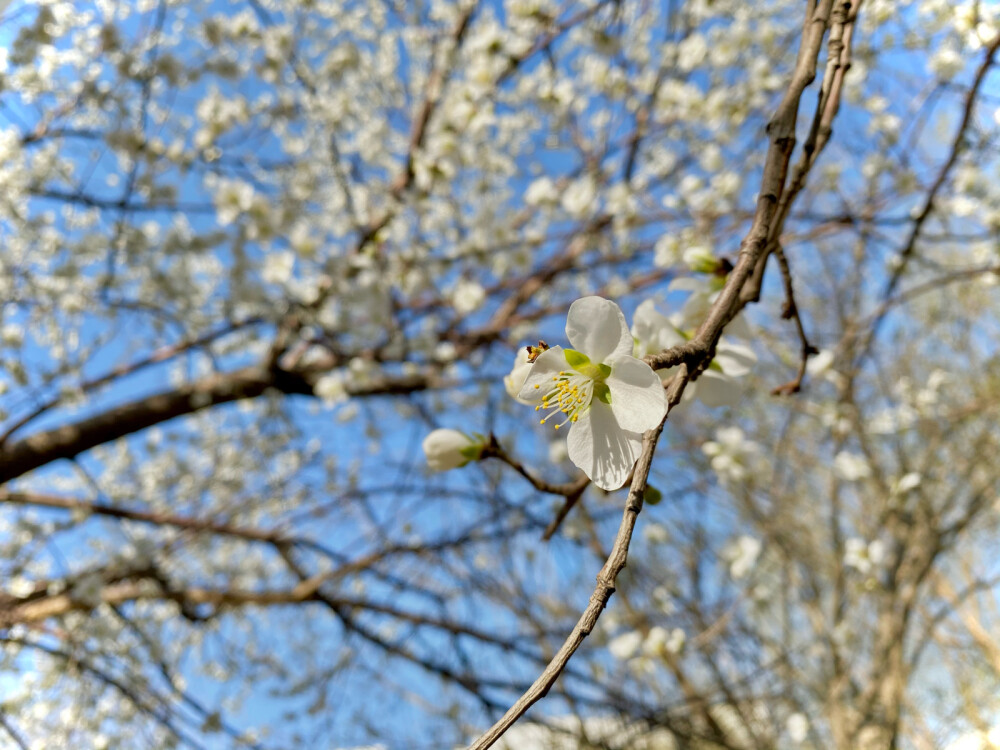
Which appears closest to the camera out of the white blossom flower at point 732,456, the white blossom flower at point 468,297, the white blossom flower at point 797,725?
the white blossom flower at point 732,456

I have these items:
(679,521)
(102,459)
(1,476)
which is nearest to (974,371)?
(679,521)

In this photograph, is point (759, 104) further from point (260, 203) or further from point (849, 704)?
point (849, 704)

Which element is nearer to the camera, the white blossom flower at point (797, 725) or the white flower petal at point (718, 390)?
the white flower petal at point (718, 390)

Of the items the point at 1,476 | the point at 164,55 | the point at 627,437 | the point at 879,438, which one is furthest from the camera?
the point at 879,438

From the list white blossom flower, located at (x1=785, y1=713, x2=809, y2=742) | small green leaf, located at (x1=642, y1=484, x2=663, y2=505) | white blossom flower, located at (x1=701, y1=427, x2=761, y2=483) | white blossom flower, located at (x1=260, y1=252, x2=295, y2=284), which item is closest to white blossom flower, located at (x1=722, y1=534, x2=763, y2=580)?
white blossom flower, located at (x1=701, y1=427, x2=761, y2=483)

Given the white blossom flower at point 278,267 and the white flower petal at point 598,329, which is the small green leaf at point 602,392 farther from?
the white blossom flower at point 278,267

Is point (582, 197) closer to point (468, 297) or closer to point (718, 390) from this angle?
point (468, 297)

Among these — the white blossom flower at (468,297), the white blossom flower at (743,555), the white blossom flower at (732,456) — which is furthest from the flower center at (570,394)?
the white blossom flower at (468,297)

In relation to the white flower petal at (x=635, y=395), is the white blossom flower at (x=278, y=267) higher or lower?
higher

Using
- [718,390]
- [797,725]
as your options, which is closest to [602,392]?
[718,390]
